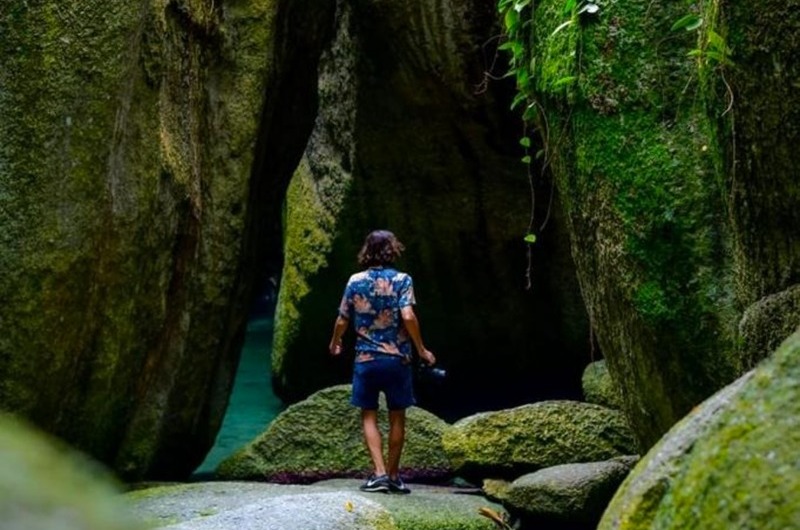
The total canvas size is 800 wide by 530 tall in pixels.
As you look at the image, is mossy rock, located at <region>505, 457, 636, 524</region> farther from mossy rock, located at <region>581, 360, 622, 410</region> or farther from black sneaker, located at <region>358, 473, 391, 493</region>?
mossy rock, located at <region>581, 360, 622, 410</region>

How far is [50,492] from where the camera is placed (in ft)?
2.85

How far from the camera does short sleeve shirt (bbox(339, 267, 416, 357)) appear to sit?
24.8ft

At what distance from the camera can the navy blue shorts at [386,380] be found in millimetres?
7574

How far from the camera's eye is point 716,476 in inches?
75.8

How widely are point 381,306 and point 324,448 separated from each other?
7.06 ft

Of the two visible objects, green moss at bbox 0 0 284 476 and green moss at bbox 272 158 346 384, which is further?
green moss at bbox 272 158 346 384

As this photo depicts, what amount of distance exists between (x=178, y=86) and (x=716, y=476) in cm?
650

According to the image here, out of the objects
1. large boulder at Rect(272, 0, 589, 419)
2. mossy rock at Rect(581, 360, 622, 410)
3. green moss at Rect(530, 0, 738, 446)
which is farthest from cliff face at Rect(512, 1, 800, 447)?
large boulder at Rect(272, 0, 589, 419)

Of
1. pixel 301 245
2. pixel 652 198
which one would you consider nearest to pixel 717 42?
pixel 652 198

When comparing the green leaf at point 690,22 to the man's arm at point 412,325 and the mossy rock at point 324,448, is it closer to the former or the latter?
the man's arm at point 412,325

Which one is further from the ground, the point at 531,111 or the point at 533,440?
the point at 531,111

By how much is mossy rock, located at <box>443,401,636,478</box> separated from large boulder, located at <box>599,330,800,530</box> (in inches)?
234

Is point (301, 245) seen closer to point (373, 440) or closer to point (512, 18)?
point (373, 440)

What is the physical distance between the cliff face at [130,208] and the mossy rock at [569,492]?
2698 mm
